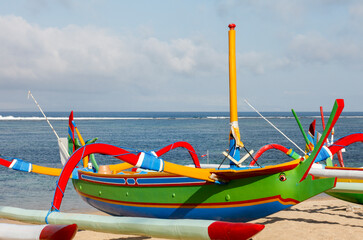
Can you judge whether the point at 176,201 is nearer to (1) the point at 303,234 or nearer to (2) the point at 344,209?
(1) the point at 303,234

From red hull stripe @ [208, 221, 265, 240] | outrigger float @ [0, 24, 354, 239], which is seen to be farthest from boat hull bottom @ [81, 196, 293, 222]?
red hull stripe @ [208, 221, 265, 240]

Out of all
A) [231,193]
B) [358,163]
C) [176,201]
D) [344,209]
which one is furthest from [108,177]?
[358,163]

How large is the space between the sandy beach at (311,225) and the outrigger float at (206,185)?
122 cm

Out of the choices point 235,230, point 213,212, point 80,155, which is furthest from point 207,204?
point 235,230

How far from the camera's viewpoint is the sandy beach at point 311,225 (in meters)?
9.91

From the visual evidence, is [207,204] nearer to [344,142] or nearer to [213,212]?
[213,212]

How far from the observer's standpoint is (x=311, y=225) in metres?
10.9

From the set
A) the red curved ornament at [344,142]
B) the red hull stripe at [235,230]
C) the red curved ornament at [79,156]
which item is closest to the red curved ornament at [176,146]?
the red curved ornament at [344,142]

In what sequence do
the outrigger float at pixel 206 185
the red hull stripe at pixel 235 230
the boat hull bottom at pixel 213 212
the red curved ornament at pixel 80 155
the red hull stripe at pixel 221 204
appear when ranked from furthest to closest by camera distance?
the boat hull bottom at pixel 213 212 < the red hull stripe at pixel 221 204 < the outrigger float at pixel 206 185 < the red curved ornament at pixel 80 155 < the red hull stripe at pixel 235 230

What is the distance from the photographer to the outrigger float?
754 cm

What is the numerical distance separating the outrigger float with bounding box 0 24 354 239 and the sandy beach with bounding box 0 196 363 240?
1.22 meters

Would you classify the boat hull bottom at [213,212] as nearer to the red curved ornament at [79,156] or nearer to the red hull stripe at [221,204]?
the red hull stripe at [221,204]

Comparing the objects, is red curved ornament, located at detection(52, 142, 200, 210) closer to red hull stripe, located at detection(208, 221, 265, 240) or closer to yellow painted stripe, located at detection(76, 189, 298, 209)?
yellow painted stripe, located at detection(76, 189, 298, 209)

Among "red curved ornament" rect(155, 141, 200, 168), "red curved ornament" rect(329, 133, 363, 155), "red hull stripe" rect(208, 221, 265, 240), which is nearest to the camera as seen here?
"red hull stripe" rect(208, 221, 265, 240)
